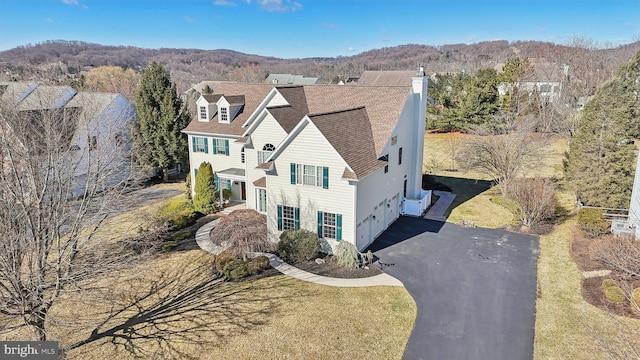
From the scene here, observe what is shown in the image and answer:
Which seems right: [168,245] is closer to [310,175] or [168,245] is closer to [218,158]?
[218,158]

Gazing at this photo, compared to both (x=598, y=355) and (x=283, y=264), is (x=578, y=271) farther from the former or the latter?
(x=283, y=264)

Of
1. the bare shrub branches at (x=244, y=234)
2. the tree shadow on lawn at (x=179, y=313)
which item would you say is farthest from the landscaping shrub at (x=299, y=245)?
the tree shadow on lawn at (x=179, y=313)

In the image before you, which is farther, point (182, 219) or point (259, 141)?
point (182, 219)

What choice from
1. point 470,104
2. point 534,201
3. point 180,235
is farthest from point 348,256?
point 470,104

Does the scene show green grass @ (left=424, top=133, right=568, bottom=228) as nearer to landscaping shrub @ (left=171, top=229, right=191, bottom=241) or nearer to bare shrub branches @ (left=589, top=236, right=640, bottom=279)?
bare shrub branches @ (left=589, top=236, right=640, bottom=279)

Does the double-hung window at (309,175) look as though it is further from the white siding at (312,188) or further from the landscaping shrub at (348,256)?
the landscaping shrub at (348,256)

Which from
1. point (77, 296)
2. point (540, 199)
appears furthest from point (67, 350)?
point (540, 199)

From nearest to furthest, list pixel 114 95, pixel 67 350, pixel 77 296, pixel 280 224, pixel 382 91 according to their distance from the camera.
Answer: pixel 67 350 → pixel 77 296 → pixel 280 224 → pixel 382 91 → pixel 114 95
